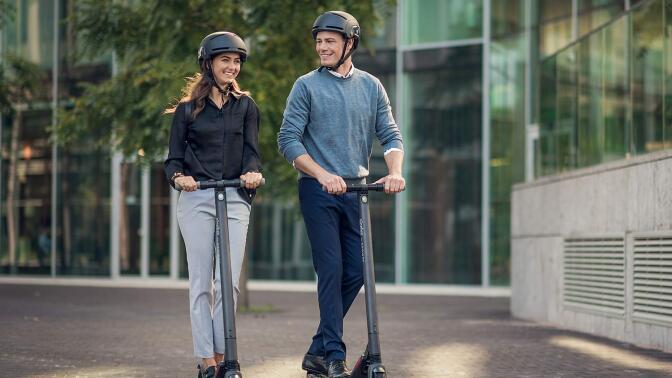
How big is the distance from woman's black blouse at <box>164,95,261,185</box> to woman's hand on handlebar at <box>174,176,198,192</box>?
0.14 m

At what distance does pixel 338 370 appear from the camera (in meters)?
6.18

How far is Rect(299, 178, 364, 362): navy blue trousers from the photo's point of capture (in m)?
6.30

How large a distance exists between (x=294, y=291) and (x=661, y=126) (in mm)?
11756

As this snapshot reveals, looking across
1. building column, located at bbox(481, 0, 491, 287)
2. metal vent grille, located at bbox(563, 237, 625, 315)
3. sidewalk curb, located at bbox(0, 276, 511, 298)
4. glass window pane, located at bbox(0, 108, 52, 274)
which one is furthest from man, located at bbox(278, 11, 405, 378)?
glass window pane, located at bbox(0, 108, 52, 274)

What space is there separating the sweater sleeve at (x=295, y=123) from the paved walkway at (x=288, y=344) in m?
1.95

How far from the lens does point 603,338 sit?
11484 mm

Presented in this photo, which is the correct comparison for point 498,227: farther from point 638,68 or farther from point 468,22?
point 638,68

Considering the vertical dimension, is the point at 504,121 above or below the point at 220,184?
above

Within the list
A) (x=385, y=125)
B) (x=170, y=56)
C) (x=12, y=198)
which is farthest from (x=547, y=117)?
(x=12, y=198)

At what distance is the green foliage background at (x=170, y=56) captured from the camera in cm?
1374

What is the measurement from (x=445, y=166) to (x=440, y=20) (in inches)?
107

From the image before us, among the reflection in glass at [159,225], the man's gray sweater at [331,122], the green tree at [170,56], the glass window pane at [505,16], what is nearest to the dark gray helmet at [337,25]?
the man's gray sweater at [331,122]

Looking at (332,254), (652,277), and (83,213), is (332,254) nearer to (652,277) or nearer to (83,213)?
(652,277)

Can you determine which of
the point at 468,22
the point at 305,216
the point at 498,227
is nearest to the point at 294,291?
the point at 498,227
